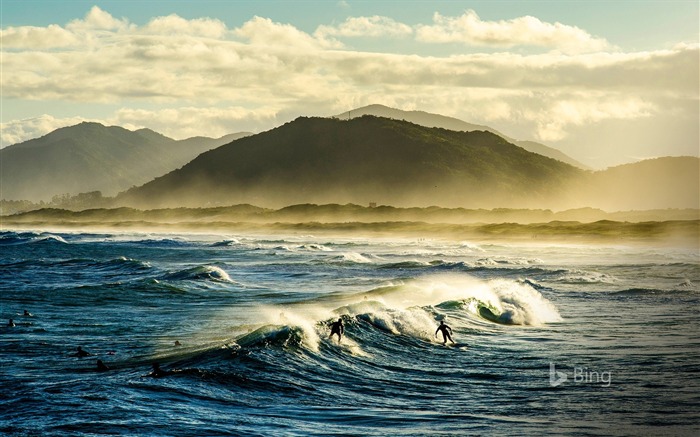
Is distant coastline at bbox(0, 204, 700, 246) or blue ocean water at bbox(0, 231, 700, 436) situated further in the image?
distant coastline at bbox(0, 204, 700, 246)

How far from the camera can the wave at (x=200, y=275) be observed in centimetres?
5234

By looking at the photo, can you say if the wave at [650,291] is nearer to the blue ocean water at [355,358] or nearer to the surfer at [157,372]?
the blue ocean water at [355,358]

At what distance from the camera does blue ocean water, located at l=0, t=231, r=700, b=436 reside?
17391 mm

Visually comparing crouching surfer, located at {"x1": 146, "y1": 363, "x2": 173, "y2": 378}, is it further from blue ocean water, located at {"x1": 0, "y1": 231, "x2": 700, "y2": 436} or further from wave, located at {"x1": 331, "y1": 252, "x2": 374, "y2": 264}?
wave, located at {"x1": 331, "y1": 252, "x2": 374, "y2": 264}

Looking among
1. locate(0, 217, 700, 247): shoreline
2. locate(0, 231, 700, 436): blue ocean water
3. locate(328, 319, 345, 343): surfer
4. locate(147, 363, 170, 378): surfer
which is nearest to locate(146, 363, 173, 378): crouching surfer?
locate(147, 363, 170, 378): surfer

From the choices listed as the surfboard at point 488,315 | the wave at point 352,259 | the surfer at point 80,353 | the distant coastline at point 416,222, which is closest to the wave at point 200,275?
the wave at point 352,259

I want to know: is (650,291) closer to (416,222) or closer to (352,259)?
(352,259)

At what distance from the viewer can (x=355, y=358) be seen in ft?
81.8

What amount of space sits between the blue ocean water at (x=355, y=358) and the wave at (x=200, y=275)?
101 cm

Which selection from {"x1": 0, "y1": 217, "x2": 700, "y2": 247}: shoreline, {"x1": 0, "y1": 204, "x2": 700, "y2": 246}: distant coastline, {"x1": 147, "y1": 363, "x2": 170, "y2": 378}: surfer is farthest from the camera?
{"x1": 0, "y1": 204, "x2": 700, "y2": 246}: distant coastline

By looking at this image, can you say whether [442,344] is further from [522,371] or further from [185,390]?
[185,390]

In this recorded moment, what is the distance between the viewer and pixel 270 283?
5138 cm

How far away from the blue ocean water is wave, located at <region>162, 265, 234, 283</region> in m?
1.01

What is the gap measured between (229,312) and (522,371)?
57.3 ft
